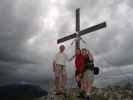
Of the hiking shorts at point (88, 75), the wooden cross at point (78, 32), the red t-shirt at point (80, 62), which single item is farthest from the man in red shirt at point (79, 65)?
the wooden cross at point (78, 32)

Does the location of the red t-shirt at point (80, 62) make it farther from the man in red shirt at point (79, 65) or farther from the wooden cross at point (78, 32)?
the wooden cross at point (78, 32)

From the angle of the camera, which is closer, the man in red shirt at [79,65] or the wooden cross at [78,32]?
the man in red shirt at [79,65]

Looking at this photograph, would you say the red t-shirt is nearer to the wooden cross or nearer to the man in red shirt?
the man in red shirt

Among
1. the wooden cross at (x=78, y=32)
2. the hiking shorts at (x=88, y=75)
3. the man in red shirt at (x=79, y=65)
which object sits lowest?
the hiking shorts at (x=88, y=75)

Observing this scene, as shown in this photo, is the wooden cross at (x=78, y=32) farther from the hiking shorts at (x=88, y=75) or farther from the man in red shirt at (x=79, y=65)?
the hiking shorts at (x=88, y=75)

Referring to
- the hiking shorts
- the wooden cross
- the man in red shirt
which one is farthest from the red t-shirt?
the wooden cross

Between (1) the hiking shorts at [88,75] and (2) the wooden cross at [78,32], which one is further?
(2) the wooden cross at [78,32]

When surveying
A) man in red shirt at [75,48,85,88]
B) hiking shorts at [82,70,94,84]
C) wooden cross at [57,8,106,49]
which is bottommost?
hiking shorts at [82,70,94,84]

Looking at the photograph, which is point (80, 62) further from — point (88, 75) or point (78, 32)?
point (78, 32)

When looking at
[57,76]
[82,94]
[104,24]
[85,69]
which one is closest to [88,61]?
[85,69]

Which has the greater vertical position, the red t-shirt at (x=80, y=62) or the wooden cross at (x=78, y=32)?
the wooden cross at (x=78, y=32)

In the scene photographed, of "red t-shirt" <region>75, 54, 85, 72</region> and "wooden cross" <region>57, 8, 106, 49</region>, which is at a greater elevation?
"wooden cross" <region>57, 8, 106, 49</region>

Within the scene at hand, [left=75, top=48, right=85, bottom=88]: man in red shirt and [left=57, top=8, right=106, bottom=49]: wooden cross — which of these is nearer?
[left=75, top=48, right=85, bottom=88]: man in red shirt

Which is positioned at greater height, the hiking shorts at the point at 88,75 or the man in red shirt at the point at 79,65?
the man in red shirt at the point at 79,65
